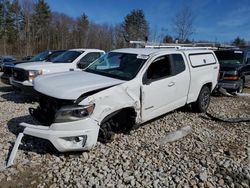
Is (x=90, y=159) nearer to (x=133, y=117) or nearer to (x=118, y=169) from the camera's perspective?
(x=118, y=169)

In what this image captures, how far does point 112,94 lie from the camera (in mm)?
3975

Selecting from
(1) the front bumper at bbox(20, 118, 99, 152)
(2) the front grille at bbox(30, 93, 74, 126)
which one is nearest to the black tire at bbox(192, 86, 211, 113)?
(1) the front bumper at bbox(20, 118, 99, 152)

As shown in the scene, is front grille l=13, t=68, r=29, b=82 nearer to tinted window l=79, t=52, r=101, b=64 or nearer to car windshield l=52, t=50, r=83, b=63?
car windshield l=52, t=50, r=83, b=63

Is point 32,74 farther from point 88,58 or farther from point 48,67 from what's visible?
point 88,58

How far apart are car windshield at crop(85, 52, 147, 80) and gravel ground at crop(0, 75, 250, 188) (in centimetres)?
129

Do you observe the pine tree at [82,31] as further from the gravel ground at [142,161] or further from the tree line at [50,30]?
the gravel ground at [142,161]

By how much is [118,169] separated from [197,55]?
13.7 ft

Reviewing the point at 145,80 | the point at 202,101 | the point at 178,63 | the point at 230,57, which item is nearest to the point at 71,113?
the point at 145,80

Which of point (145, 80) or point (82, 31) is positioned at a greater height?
point (82, 31)

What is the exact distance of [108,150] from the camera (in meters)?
4.24

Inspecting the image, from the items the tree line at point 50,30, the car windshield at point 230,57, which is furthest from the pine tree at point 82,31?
the car windshield at point 230,57

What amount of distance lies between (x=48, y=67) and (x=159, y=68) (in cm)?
436

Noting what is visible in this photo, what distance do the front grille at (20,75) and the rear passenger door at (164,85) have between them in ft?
14.5

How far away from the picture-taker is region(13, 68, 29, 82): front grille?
7388 mm
